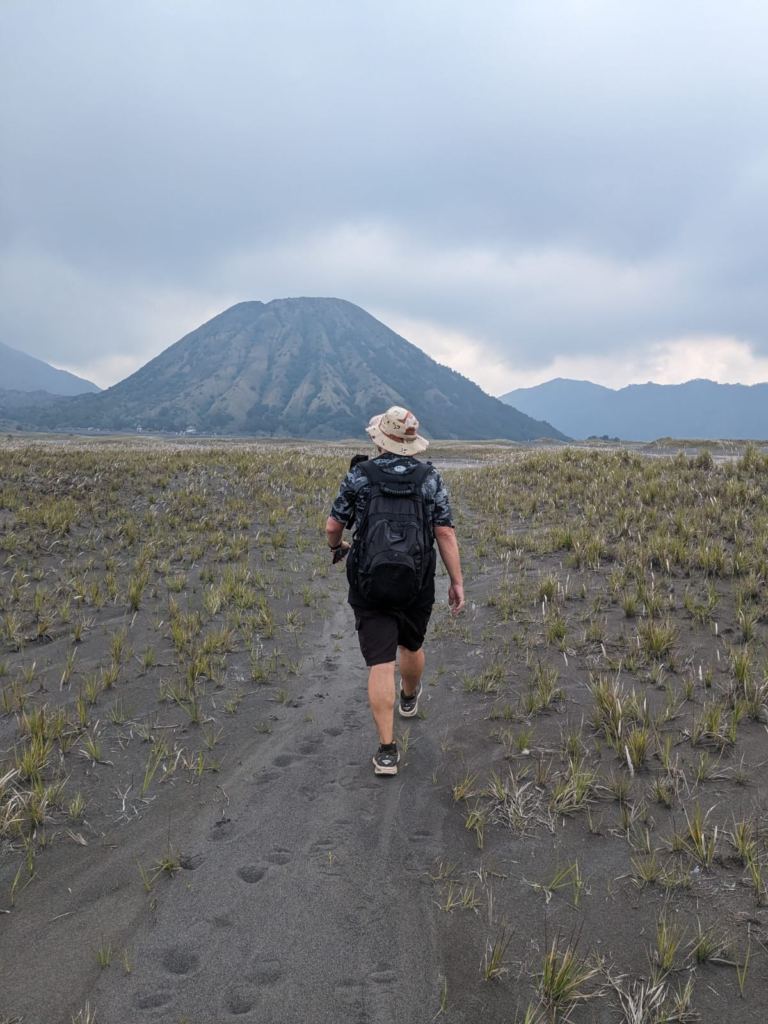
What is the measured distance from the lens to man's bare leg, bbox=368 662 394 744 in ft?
14.3

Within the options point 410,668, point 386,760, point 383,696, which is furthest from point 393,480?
point 386,760

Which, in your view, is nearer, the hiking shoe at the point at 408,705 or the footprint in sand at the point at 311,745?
the footprint in sand at the point at 311,745

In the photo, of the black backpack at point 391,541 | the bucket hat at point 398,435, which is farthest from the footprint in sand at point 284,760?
the bucket hat at point 398,435

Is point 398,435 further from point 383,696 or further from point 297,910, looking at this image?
point 297,910

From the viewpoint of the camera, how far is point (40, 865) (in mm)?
3367

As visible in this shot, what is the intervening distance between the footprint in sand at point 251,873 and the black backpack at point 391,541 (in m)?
1.86

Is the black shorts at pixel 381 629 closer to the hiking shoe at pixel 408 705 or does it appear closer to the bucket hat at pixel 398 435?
the hiking shoe at pixel 408 705

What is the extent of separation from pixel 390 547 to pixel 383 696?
1156mm

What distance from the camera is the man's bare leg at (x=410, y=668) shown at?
4.96 meters

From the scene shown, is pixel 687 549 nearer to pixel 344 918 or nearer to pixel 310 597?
pixel 310 597

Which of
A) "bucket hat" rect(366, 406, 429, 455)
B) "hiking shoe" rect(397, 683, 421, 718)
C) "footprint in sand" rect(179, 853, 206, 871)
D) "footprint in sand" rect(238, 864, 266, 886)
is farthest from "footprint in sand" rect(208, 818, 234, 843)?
"bucket hat" rect(366, 406, 429, 455)

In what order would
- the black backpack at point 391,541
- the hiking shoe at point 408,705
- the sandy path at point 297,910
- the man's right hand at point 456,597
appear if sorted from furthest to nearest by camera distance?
the hiking shoe at point 408,705 < the man's right hand at point 456,597 < the black backpack at point 391,541 < the sandy path at point 297,910

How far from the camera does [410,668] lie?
16.5ft

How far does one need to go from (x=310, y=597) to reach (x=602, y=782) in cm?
571
